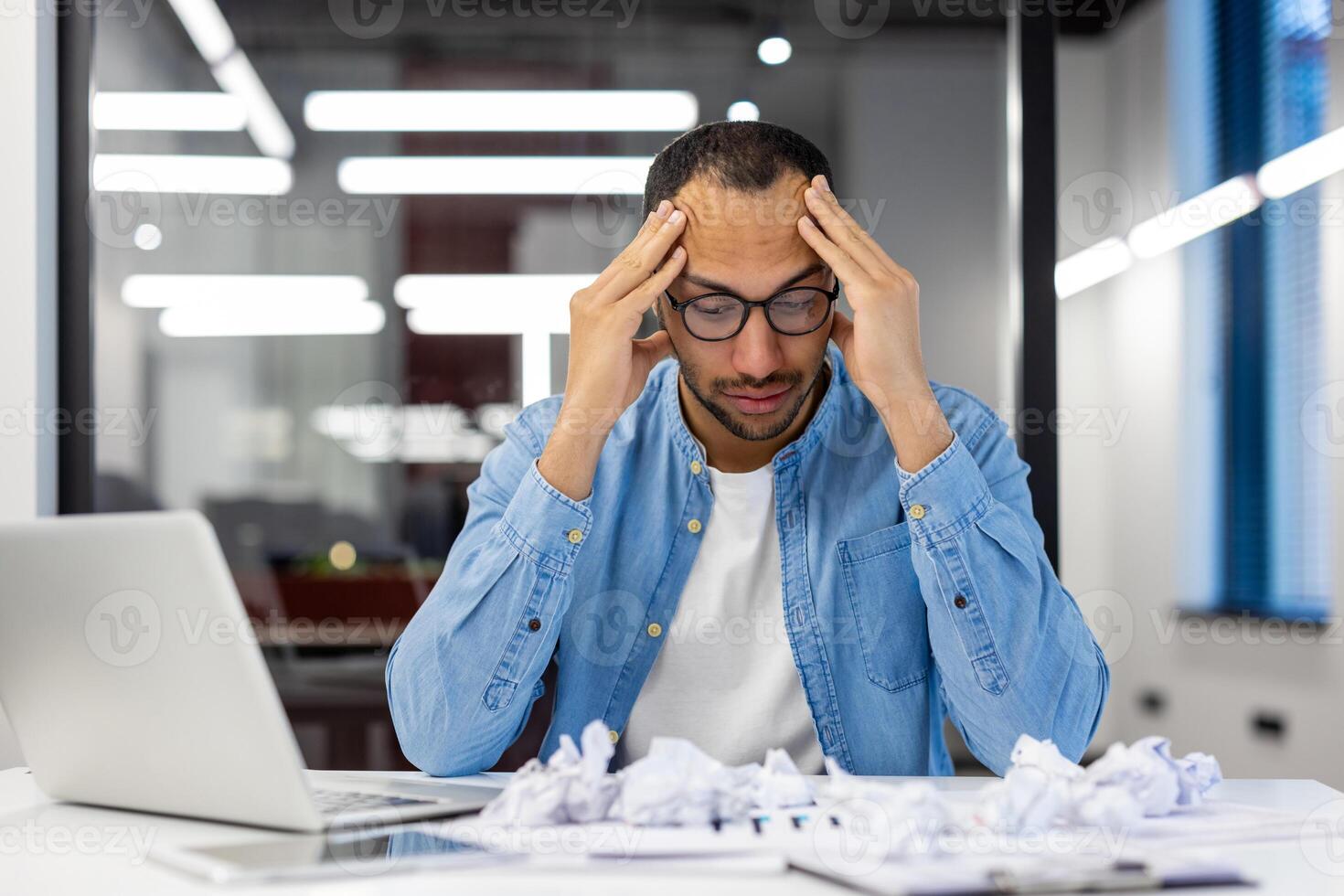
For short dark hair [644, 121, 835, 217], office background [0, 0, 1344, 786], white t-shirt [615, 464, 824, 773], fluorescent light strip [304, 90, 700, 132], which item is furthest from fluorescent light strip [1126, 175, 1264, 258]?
white t-shirt [615, 464, 824, 773]

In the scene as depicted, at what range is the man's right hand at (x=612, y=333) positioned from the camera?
1.39 m

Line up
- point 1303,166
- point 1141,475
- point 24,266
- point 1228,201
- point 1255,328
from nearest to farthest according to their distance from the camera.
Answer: point 24,266 < point 1303,166 < point 1255,328 < point 1228,201 < point 1141,475

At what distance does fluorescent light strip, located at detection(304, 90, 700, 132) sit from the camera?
2.58 metres

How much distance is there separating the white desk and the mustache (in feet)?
2.26

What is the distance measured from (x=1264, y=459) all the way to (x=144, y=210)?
3251mm

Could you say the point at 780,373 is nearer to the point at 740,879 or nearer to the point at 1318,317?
the point at 740,879

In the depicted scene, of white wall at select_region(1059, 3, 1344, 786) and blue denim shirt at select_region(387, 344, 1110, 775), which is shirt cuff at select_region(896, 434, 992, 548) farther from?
white wall at select_region(1059, 3, 1344, 786)

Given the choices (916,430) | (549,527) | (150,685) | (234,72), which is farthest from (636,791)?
(234,72)

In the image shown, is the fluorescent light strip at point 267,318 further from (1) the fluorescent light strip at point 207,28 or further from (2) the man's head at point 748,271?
(2) the man's head at point 748,271

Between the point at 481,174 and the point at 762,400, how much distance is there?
139cm

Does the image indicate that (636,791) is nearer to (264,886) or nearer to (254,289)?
(264,886)

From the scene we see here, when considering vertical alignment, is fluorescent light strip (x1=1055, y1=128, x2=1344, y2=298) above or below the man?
above

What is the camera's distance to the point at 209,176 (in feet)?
8.42

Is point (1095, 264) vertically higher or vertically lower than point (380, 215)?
higher
